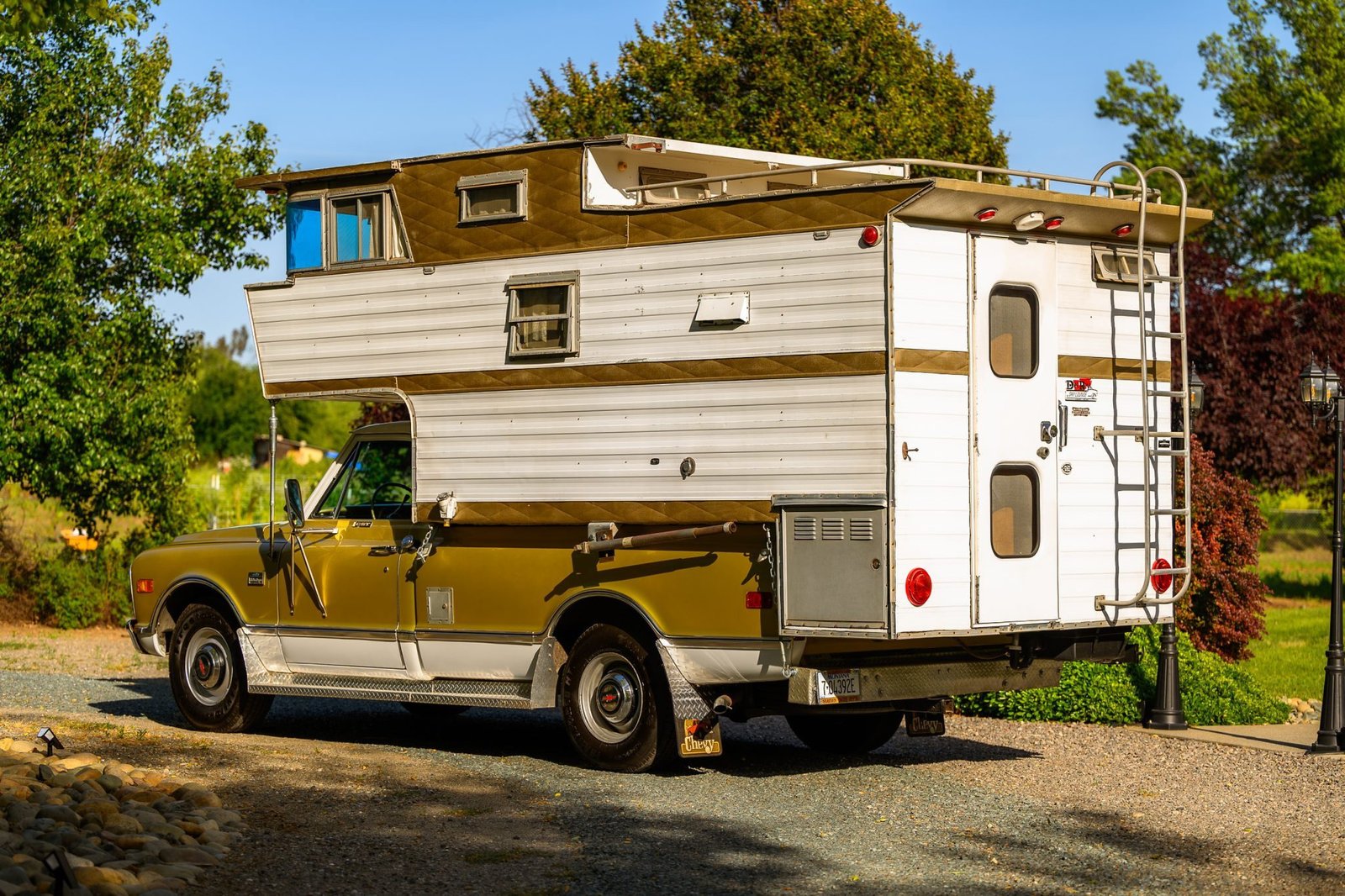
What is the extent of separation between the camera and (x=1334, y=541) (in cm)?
1346

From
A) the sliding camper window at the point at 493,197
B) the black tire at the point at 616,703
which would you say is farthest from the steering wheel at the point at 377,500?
the sliding camper window at the point at 493,197

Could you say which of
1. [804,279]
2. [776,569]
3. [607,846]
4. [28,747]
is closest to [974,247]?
[804,279]

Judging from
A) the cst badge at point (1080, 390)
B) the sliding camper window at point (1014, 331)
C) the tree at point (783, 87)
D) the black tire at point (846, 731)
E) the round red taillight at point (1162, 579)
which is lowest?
the black tire at point (846, 731)

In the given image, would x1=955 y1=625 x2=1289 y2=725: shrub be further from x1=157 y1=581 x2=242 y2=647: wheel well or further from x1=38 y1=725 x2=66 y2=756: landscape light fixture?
x1=38 y1=725 x2=66 y2=756: landscape light fixture

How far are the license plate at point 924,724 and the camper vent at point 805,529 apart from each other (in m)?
1.99

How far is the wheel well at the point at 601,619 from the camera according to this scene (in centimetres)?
1041

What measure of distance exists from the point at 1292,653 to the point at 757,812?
501 inches

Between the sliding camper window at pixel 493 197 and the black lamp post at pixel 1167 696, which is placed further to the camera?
the black lamp post at pixel 1167 696

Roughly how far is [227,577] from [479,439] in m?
2.69

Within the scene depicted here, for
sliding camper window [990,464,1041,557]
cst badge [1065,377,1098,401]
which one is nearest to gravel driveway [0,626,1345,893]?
sliding camper window [990,464,1041,557]

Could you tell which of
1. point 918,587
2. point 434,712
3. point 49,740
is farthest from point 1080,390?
point 434,712

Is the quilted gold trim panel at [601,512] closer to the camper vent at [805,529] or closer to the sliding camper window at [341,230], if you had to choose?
the camper vent at [805,529]

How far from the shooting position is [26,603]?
2269 centimetres

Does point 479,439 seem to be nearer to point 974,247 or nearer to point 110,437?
point 974,247
